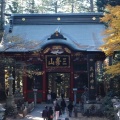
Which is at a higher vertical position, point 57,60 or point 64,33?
point 64,33

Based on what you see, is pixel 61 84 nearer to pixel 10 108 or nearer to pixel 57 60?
pixel 57 60

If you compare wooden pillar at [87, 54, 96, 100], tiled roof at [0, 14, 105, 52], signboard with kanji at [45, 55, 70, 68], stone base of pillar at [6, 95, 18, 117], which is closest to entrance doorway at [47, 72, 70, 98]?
tiled roof at [0, 14, 105, 52]

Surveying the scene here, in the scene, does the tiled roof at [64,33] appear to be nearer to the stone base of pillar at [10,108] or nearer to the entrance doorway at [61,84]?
the entrance doorway at [61,84]

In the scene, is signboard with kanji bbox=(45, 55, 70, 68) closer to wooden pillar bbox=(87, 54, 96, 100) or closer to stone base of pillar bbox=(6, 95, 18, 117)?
wooden pillar bbox=(87, 54, 96, 100)

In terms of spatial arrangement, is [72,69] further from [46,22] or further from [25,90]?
[46,22]

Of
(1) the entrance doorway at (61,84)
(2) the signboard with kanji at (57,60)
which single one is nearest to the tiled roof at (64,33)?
(2) the signboard with kanji at (57,60)

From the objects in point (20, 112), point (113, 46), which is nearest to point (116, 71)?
point (113, 46)

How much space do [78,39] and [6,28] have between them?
7769mm

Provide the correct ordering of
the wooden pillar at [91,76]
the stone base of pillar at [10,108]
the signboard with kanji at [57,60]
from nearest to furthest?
the stone base of pillar at [10,108]
the wooden pillar at [91,76]
the signboard with kanji at [57,60]

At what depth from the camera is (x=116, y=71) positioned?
17.4 m

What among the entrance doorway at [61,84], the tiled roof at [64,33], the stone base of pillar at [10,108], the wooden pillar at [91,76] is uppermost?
the tiled roof at [64,33]

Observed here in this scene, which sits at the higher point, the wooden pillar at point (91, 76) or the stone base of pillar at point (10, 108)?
the wooden pillar at point (91, 76)

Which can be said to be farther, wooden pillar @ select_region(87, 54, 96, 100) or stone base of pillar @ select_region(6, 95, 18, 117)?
wooden pillar @ select_region(87, 54, 96, 100)

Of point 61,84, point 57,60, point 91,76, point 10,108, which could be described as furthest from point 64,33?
point 10,108
